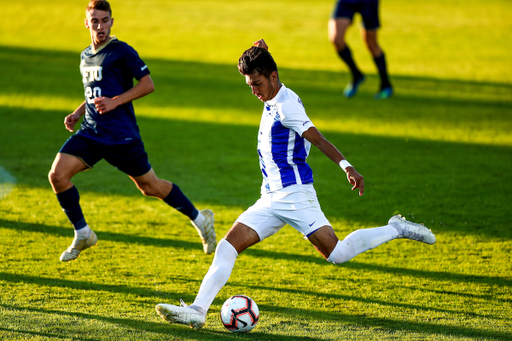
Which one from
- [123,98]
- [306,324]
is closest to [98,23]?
[123,98]

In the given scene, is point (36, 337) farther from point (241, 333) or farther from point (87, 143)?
point (87, 143)

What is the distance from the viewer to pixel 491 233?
5629mm

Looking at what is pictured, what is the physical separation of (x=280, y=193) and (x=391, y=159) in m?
4.40

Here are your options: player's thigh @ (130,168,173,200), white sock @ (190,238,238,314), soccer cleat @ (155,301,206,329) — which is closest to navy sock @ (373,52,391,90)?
player's thigh @ (130,168,173,200)

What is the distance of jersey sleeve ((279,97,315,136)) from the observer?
12.2 feet

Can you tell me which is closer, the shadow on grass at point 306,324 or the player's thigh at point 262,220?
the shadow on grass at point 306,324

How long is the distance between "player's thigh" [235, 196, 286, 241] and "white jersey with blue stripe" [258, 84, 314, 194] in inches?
4.8

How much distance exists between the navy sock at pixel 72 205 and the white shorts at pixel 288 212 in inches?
59.7

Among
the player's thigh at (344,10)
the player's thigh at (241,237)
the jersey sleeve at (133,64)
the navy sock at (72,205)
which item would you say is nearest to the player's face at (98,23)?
the jersey sleeve at (133,64)

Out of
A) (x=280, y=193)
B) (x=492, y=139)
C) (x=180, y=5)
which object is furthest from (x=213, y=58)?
(x=280, y=193)

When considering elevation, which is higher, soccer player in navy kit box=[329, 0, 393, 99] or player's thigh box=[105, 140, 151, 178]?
player's thigh box=[105, 140, 151, 178]

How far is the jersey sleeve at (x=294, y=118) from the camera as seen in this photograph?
3717 mm

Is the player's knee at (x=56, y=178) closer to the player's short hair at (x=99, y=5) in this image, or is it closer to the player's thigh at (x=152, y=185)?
the player's thigh at (x=152, y=185)

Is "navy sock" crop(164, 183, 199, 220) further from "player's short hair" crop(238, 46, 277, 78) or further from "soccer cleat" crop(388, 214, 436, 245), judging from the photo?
"soccer cleat" crop(388, 214, 436, 245)
